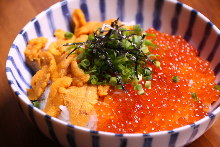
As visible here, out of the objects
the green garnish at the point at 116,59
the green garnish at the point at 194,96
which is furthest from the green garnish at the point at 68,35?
the green garnish at the point at 194,96

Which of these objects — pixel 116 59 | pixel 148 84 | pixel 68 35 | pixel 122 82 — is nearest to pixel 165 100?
pixel 148 84

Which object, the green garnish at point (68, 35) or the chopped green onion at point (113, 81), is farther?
the green garnish at point (68, 35)

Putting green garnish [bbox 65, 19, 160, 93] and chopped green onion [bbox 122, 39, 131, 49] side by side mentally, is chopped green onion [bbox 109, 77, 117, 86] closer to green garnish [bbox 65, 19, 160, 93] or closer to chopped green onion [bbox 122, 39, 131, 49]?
green garnish [bbox 65, 19, 160, 93]

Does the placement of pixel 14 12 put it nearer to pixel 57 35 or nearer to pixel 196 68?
pixel 57 35

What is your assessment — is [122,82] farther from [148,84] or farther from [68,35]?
[68,35]

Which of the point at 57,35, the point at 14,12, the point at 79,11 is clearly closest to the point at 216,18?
the point at 79,11

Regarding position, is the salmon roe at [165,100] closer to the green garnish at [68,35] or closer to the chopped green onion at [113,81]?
the chopped green onion at [113,81]

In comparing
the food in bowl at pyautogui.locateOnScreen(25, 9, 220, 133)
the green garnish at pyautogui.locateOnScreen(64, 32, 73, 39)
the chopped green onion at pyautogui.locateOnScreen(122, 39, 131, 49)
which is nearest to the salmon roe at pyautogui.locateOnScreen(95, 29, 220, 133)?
the food in bowl at pyautogui.locateOnScreen(25, 9, 220, 133)
